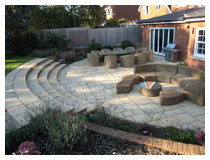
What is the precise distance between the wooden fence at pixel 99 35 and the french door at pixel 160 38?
317cm

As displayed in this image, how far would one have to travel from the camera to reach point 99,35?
16531 millimetres

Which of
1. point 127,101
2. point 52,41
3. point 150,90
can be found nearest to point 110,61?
point 150,90

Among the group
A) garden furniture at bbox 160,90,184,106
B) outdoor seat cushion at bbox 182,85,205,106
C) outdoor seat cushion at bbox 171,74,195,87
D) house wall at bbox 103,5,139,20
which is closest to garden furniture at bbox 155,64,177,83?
outdoor seat cushion at bbox 171,74,195,87

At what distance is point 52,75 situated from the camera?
902cm

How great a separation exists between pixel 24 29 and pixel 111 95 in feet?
36.7

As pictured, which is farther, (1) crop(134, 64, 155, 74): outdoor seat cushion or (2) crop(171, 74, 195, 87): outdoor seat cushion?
(1) crop(134, 64, 155, 74): outdoor seat cushion

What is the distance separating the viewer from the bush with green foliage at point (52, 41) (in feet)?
44.9

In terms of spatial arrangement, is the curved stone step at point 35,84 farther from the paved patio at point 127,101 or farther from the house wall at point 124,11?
the house wall at point 124,11

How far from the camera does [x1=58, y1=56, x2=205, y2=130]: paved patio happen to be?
15.1ft

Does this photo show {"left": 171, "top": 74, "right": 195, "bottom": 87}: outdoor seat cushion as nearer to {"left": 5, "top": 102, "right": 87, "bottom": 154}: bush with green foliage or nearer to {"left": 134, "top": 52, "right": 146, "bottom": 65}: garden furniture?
{"left": 134, "top": 52, "right": 146, "bottom": 65}: garden furniture

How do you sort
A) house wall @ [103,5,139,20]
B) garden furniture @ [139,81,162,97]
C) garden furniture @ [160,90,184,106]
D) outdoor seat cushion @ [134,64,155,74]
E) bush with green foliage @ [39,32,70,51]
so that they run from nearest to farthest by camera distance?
garden furniture @ [160,90,184,106]
garden furniture @ [139,81,162,97]
outdoor seat cushion @ [134,64,155,74]
bush with green foliage @ [39,32,70,51]
house wall @ [103,5,139,20]

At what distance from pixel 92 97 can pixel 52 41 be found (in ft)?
31.0
